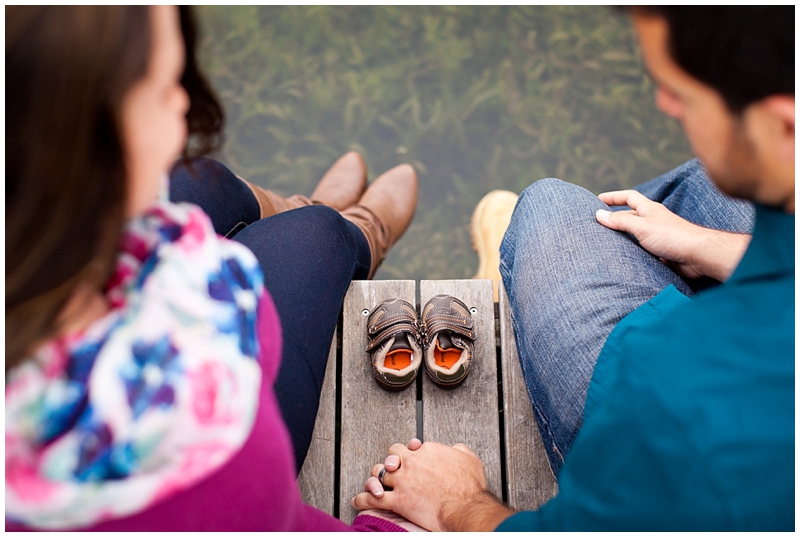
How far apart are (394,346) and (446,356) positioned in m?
0.11

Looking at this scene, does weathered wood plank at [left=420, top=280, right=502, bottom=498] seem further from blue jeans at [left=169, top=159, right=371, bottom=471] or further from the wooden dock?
blue jeans at [left=169, top=159, right=371, bottom=471]

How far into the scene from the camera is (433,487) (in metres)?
1.04

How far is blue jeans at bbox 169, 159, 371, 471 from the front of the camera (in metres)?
1.00

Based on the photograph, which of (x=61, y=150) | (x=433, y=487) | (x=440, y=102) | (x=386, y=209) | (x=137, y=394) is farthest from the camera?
(x=440, y=102)

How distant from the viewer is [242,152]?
199 centimetres

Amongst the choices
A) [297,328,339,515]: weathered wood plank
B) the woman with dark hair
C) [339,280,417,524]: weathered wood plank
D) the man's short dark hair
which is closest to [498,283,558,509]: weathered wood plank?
[339,280,417,524]: weathered wood plank

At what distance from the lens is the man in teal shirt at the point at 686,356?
54 centimetres

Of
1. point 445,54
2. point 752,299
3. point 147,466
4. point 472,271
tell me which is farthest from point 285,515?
point 445,54

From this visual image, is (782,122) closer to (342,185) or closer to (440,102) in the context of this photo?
(342,185)

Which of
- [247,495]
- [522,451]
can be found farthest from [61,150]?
[522,451]

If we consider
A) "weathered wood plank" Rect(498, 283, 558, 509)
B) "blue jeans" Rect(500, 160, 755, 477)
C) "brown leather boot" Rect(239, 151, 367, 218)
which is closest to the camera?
"blue jeans" Rect(500, 160, 755, 477)

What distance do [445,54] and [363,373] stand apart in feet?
4.35

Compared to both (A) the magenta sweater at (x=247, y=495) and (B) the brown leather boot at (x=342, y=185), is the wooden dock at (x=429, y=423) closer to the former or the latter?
(A) the magenta sweater at (x=247, y=495)

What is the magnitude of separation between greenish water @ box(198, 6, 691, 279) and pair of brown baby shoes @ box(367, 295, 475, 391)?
0.72 m
